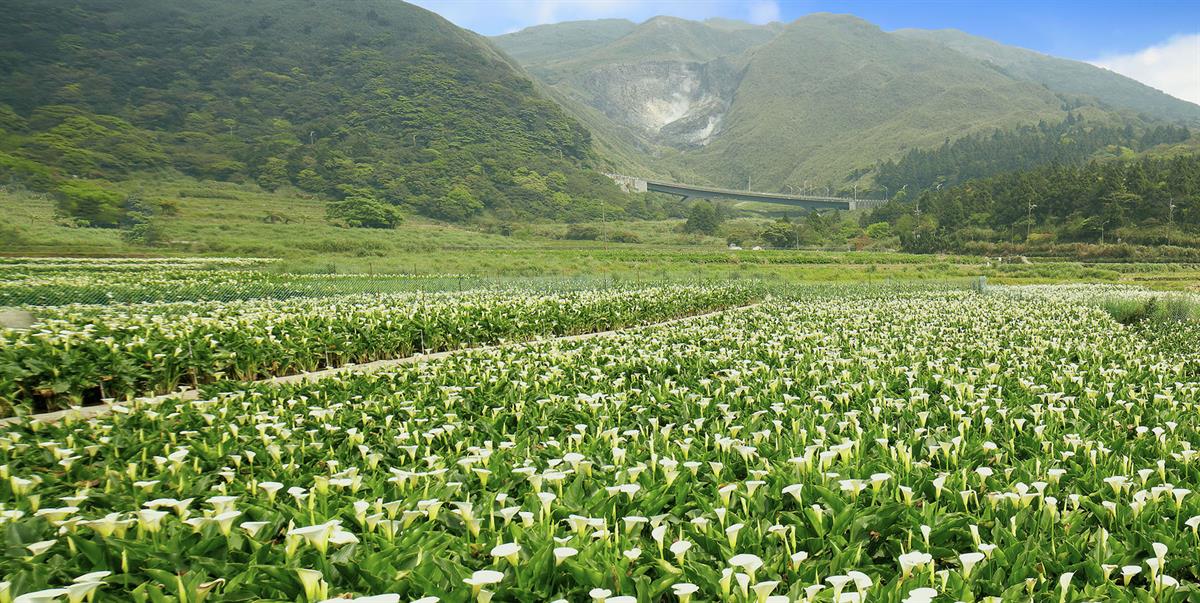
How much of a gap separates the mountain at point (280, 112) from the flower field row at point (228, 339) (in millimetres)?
71168

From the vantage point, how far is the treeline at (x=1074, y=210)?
67750mm

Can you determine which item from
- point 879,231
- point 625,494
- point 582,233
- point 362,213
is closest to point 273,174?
point 362,213

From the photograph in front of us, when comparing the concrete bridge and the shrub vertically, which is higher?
the concrete bridge

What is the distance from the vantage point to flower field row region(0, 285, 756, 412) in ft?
28.3

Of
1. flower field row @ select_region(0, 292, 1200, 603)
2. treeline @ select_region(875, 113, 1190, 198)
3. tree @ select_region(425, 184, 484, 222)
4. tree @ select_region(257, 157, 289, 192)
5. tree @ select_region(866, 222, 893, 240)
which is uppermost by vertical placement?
treeline @ select_region(875, 113, 1190, 198)

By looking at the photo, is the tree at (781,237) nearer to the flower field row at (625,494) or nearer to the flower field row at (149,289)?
the flower field row at (149,289)

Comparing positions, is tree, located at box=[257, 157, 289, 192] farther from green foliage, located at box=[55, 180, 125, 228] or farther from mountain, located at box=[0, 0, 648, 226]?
green foliage, located at box=[55, 180, 125, 228]

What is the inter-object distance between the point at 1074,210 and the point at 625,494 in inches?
3646

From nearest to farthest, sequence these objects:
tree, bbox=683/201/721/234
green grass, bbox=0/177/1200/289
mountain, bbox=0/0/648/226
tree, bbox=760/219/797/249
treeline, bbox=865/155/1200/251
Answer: green grass, bbox=0/177/1200/289, treeline, bbox=865/155/1200/251, tree, bbox=760/219/797/249, mountain, bbox=0/0/648/226, tree, bbox=683/201/721/234

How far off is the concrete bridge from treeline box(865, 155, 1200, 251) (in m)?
56.3

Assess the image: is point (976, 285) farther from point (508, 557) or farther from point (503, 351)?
point (508, 557)

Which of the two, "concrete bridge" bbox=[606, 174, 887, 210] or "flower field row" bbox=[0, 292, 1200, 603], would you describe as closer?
"flower field row" bbox=[0, 292, 1200, 603]

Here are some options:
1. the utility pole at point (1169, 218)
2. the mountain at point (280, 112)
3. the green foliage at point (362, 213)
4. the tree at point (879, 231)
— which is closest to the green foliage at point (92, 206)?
the mountain at point (280, 112)

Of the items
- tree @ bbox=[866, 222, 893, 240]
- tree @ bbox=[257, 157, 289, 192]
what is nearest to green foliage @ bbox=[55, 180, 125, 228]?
tree @ bbox=[257, 157, 289, 192]
